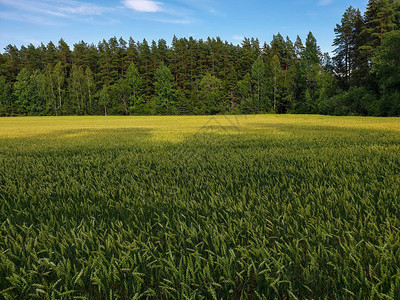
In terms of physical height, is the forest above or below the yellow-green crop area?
above

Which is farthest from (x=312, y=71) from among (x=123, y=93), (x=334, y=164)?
(x=334, y=164)

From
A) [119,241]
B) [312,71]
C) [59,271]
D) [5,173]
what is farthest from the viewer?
[312,71]

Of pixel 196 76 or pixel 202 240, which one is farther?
pixel 196 76

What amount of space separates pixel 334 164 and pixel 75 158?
3.99m

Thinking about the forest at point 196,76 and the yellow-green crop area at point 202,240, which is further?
the forest at point 196,76

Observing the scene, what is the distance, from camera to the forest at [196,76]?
43.7 m

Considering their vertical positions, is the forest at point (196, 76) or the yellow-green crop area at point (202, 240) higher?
the forest at point (196, 76)

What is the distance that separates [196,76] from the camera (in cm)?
6481

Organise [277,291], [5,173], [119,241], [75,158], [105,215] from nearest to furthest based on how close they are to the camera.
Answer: [277,291], [119,241], [105,215], [5,173], [75,158]

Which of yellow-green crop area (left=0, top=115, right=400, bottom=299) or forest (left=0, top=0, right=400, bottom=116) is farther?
forest (left=0, top=0, right=400, bottom=116)

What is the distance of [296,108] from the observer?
55.6m

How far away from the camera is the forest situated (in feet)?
143

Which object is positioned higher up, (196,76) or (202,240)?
(196,76)

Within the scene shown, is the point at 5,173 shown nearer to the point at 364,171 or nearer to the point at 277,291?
the point at 277,291
